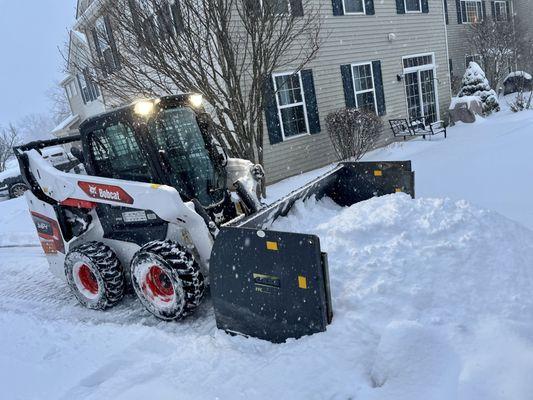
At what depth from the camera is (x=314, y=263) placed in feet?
10.5

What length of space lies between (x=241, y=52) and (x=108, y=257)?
248 inches

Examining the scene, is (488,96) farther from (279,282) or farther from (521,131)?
(279,282)

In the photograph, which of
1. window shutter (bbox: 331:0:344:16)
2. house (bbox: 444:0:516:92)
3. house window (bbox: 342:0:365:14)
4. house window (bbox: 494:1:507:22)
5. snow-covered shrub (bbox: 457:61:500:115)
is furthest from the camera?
house window (bbox: 494:1:507:22)

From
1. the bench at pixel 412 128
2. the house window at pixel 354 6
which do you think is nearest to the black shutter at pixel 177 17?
the house window at pixel 354 6

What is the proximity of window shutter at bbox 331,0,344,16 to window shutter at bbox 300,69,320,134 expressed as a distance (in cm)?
208

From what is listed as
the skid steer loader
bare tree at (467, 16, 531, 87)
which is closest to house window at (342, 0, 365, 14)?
the skid steer loader

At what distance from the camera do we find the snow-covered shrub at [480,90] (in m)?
17.5

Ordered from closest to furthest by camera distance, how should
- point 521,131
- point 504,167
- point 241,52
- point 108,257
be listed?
1. point 108,257
2. point 504,167
3. point 241,52
4. point 521,131

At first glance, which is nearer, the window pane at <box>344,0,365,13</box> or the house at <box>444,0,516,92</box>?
the window pane at <box>344,0,365,13</box>

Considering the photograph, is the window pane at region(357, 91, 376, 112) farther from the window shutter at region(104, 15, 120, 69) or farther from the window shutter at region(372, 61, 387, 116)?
the window shutter at region(104, 15, 120, 69)

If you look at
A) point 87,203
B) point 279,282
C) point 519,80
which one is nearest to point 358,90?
point 87,203

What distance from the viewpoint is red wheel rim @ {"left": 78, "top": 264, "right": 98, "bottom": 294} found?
16.8 ft

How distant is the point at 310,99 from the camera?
458 inches

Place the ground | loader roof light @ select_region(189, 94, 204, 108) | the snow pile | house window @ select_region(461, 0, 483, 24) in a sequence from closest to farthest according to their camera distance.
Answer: the ground, loader roof light @ select_region(189, 94, 204, 108), the snow pile, house window @ select_region(461, 0, 483, 24)
